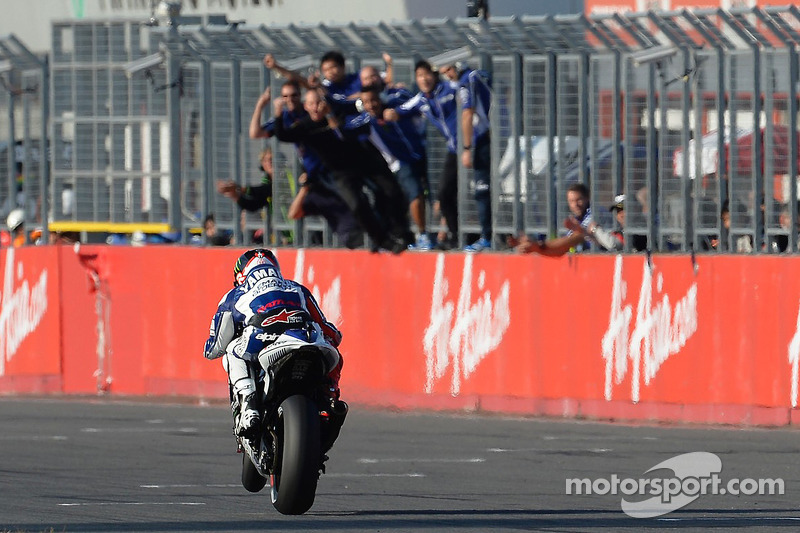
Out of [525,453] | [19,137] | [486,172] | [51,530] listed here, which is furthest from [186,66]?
[51,530]

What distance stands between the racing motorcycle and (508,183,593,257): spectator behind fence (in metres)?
5.24

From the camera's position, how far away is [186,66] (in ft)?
55.1

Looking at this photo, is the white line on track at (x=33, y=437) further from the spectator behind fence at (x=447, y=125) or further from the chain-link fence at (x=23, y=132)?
the chain-link fence at (x=23, y=132)

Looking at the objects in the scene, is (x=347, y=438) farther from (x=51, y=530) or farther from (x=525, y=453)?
(x=51, y=530)

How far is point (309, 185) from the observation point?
52.6 ft

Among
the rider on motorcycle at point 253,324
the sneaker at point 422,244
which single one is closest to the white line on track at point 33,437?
the sneaker at point 422,244

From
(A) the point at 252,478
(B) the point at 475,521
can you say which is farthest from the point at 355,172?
(B) the point at 475,521

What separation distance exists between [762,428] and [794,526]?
4652 mm

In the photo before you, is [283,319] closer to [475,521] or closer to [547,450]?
[475,521]

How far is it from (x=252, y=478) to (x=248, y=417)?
86 cm

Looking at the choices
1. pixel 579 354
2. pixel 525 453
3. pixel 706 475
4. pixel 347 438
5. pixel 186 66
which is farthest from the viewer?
pixel 186 66

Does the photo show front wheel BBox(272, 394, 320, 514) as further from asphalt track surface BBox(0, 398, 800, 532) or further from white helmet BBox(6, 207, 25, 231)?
white helmet BBox(6, 207, 25, 231)

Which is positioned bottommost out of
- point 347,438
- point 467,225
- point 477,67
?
point 347,438

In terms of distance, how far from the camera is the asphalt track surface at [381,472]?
9.32m
